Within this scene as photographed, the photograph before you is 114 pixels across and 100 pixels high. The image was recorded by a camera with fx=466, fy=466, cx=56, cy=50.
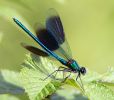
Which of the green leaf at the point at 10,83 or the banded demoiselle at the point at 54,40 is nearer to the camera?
the green leaf at the point at 10,83

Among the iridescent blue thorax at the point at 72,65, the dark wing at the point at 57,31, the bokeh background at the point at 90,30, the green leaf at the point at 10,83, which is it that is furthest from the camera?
the bokeh background at the point at 90,30

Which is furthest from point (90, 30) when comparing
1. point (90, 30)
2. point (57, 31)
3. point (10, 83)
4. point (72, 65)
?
point (10, 83)

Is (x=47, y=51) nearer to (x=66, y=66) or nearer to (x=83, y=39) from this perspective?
(x=66, y=66)

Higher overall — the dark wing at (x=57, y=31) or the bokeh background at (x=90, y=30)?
the bokeh background at (x=90, y=30)

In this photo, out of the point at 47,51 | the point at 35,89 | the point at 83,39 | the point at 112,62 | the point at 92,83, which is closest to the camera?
the point at 35,89

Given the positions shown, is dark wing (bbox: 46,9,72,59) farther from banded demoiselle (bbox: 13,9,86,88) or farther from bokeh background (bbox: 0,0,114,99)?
bokeh background (bbox: 0,0,114,99)

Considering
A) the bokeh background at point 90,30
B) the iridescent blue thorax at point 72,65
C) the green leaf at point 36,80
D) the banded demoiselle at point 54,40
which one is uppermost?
the bokeh background at point 90,30

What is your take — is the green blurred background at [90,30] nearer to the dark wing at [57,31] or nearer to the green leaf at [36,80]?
the dark wing at [57,31]

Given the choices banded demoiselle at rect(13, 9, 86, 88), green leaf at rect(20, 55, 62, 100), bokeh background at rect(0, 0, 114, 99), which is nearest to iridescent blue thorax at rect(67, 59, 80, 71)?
banded demoiselle at rect(13, 9, 86, 88)

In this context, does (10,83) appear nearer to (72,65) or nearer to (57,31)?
(72,65)

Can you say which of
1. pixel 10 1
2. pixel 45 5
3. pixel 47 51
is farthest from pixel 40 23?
pixel 45 5

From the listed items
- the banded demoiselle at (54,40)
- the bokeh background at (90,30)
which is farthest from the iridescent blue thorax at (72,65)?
the bokeh background at (90,30)
